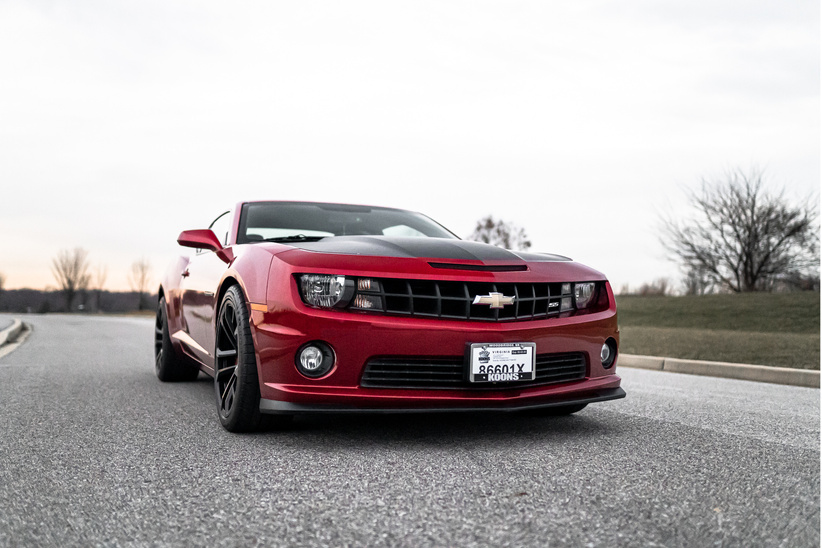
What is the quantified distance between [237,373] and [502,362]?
1269 millimetres

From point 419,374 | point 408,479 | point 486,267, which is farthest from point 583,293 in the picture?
point 408,479

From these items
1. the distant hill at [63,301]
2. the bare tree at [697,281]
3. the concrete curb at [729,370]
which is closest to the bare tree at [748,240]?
the bare tree at [697,281]

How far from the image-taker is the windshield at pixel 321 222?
4.47 meters

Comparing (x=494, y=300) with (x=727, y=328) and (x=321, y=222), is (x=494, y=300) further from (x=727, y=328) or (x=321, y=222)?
(x=727, y=328)

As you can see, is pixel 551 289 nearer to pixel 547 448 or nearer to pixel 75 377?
pixel 547 448

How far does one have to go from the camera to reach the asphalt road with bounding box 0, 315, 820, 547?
1.99m

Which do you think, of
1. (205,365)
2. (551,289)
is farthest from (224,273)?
(551,289)

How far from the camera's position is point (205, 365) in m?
4.37

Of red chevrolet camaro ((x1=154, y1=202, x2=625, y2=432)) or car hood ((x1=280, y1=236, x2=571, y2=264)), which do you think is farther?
car hood ((x1=280, y1=236, x2=571, y2=264))

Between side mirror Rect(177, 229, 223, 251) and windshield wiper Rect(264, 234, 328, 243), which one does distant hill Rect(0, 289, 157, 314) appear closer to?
side mirror Rect(177, 229, 223, 251)

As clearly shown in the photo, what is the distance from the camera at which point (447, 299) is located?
3.17 meters

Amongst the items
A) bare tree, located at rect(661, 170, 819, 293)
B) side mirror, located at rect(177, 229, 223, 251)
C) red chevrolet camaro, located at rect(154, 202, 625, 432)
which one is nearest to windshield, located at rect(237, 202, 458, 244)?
side mirror, located at rect(177, 229, 223, 251)

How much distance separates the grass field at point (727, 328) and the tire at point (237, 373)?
706cm

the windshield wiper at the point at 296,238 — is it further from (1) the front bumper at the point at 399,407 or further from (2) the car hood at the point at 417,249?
(1) the front bumper at the point at 399,407
